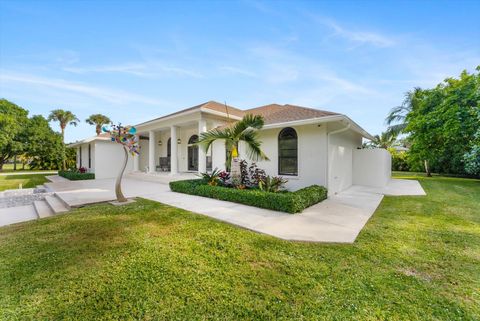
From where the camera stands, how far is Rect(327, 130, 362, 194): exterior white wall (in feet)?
29.9

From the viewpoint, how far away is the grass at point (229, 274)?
8.22ft

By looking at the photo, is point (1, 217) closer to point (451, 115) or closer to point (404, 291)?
point (404, 291)

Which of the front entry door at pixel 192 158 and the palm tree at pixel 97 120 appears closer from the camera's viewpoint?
the front entry door at pixel 192 158

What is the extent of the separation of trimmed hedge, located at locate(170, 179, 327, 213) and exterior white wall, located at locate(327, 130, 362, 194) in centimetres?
132

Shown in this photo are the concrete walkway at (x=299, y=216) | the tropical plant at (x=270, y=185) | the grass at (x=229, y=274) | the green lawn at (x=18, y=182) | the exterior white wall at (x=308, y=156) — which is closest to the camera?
the grass at (x=229, y=274)

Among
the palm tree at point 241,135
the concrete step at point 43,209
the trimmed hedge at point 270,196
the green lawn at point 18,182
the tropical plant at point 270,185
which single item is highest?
the palm tree at point 241,135

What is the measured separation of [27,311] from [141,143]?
62.6ft

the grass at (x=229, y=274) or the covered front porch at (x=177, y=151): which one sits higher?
the covered front porch at (x=177, y=151)

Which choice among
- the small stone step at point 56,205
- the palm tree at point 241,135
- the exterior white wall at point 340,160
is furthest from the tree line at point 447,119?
the small stone step at point 56,205

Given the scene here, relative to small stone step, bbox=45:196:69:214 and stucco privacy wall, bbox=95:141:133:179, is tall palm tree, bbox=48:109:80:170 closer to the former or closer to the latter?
stucco privacy wall, bbox=95:141:133:179

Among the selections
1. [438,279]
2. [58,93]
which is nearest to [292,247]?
[438,279]

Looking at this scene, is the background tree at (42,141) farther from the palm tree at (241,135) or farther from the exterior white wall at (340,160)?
the exterior white wall at (340,160)

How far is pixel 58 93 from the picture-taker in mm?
14195

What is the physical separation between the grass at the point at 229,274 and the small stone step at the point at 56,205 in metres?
1.98
